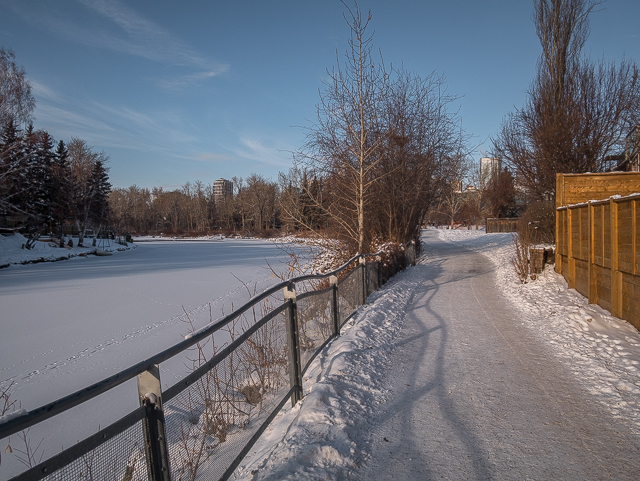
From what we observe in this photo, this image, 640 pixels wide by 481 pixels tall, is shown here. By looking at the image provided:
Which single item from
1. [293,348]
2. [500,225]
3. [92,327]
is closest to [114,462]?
[293,348]

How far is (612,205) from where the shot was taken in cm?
654

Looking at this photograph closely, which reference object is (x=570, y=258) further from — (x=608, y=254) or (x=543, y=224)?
(x=543, y=224)

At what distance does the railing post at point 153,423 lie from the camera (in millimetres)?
1987

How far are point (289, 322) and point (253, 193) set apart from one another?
89.4 m

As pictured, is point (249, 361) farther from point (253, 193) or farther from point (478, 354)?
point (253, 193)

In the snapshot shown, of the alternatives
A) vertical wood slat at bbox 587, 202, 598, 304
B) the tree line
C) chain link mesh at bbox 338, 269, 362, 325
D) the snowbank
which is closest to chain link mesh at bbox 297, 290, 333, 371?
chain link mesh at bbox 338, 269, 362, 325

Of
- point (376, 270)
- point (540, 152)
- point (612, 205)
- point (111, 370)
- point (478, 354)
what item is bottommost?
point (111, 370)

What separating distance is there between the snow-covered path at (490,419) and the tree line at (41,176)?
31.1 m

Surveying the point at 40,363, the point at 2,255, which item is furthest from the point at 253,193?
the point at 40,363

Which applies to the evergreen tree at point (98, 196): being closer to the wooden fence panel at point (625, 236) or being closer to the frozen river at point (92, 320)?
the frozen river at point (92, 320)

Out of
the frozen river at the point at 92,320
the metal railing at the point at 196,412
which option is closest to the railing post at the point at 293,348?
the metal railing at the point at 196,412

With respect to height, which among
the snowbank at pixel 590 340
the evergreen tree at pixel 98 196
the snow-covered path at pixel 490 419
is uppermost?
the evergreen tree at pixel 98 196

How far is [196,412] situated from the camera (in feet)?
9.33

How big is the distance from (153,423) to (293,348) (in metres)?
2.14
